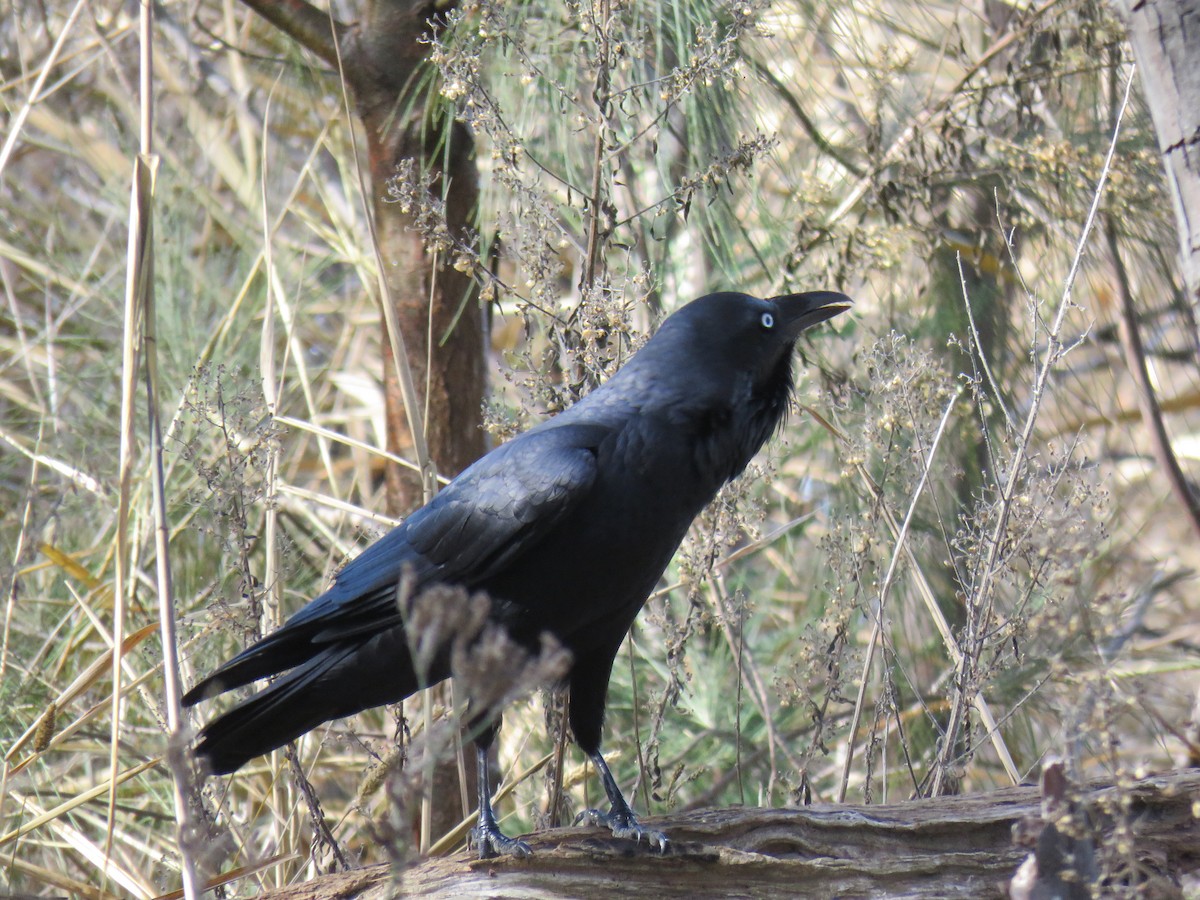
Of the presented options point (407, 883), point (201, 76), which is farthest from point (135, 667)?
point (201, 76)

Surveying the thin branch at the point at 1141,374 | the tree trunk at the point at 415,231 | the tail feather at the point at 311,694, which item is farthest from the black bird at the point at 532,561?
the thin branch at the point at 1141,374

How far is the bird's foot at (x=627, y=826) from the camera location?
2309 mm

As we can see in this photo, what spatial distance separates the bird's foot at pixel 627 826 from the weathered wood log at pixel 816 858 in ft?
0.08

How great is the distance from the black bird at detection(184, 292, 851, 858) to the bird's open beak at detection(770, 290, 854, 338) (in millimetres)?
288

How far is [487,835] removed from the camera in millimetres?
2330

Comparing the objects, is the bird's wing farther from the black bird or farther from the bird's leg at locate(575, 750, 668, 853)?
the bird's leg at locate(575, 750, 668, 853)

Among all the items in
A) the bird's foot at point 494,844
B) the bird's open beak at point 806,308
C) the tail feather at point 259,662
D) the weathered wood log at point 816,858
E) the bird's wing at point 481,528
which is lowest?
the weathered wood log at point 816,858

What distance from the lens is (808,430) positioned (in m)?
4.29

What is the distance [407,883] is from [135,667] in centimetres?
171

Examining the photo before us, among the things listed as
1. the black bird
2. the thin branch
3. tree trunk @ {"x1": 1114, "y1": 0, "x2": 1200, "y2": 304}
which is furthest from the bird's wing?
the thin branch

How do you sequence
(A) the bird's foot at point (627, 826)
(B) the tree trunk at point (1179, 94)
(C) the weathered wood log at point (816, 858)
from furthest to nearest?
1. (A) the bird's foot at point (627, 826)
2. (C) the weathered wood log at point (816, 858)
3. (B) the tree trunk at point (1179, 94)

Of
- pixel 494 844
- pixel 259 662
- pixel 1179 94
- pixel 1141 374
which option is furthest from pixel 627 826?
pixel 1141 374

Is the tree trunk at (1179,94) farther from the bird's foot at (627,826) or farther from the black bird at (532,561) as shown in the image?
the bird's foot at (627,826)

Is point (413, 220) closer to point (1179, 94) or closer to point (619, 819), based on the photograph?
point (619, 819)
